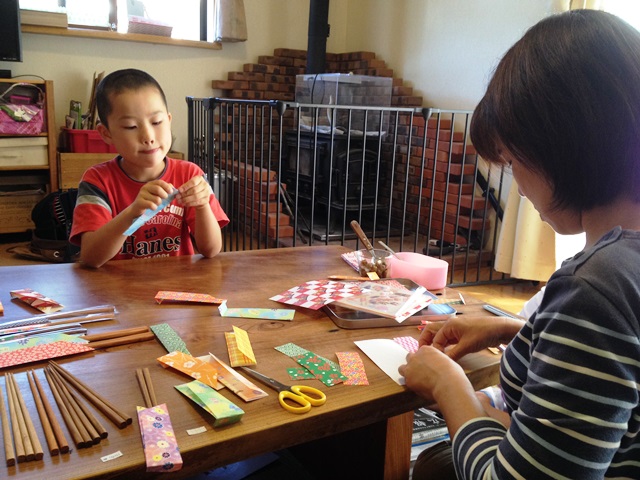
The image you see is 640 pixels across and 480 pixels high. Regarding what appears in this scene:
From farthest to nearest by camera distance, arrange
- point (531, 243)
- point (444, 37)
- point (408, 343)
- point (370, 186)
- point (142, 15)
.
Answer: point (142, 15) < point (370, 186) < point (444, 37) < point (531, 243) < point (408, 343)

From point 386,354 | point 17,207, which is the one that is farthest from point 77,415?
point 17,207

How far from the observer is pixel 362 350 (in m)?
0.91

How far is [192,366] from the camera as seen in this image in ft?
2.65

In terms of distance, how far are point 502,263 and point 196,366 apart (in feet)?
10.2

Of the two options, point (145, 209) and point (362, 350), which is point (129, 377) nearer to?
point (362, 350)

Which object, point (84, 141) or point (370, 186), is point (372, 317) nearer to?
point (370, 186)

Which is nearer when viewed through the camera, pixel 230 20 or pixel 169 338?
pixel 169 338

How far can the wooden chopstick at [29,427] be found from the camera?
604mm

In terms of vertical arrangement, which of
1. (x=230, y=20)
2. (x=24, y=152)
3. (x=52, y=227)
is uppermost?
(x=230, y=20)

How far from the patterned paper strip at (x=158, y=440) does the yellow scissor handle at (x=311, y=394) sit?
0.57ft

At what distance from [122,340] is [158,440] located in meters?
0.29

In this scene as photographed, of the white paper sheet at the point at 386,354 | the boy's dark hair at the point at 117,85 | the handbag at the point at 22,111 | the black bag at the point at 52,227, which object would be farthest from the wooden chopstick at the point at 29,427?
the handbag at the point at 22,111

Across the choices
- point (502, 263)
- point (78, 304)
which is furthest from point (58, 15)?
point (78, 304)

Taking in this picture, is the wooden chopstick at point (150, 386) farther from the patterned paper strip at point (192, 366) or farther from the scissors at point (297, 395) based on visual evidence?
the scissors at point (297, 395)
